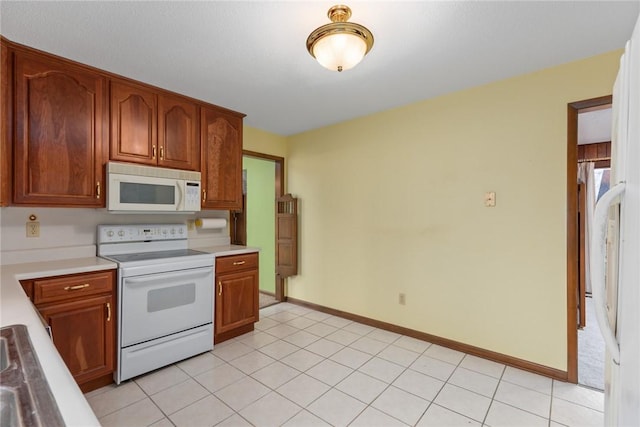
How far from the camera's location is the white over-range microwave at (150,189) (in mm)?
2316

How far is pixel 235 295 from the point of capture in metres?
2.95

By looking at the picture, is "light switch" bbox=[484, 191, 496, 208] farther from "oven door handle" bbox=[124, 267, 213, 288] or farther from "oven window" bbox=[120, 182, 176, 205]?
"oven window" bbox=[120, 182, 176, 205]

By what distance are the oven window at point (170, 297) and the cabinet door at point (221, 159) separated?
2.74 feet

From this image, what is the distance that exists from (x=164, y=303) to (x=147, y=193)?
92cm

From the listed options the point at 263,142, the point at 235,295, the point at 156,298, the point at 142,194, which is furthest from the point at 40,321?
the point at 263,142

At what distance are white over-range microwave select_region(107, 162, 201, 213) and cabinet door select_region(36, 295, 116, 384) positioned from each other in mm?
732

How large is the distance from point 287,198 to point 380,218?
1.40 metres

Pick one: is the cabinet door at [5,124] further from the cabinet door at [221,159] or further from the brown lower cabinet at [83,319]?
the cabinet door at [221,159]

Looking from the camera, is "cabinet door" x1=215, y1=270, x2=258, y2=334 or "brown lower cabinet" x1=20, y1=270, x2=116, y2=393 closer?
"brown lower cabinet" x1=20, y1=270, x2=116, y2=393

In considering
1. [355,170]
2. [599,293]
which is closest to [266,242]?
[355,170]

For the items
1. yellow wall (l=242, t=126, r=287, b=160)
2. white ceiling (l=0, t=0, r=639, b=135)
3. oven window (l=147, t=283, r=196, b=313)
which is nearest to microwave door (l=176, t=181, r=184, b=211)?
oven window (l=147, t=283, r=196, b=313)

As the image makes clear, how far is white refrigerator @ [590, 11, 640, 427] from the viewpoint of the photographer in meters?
0.63

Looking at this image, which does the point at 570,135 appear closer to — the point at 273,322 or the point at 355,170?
the point at 355,170

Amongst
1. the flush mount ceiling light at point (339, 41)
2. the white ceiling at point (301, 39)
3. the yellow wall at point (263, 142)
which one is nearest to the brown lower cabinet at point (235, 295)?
the yellow wall at point (263, 142)
